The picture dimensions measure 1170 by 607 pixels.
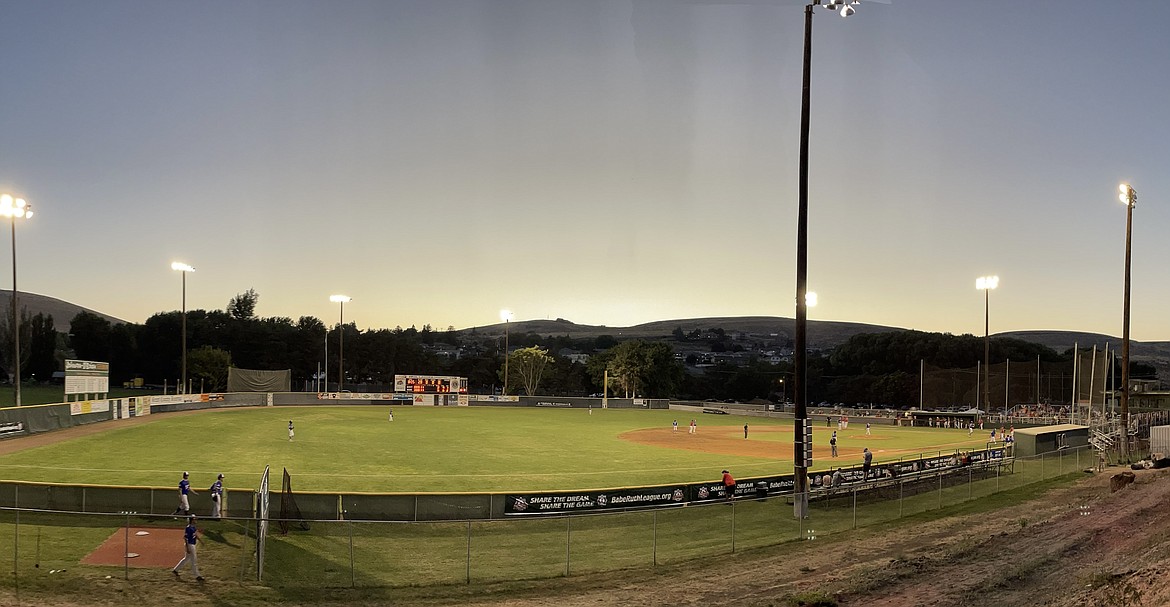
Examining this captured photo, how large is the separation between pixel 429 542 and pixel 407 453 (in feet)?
77.9

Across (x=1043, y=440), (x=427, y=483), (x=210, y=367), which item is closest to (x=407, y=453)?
(x=427, y=483)

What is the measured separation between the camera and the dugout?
4262cm

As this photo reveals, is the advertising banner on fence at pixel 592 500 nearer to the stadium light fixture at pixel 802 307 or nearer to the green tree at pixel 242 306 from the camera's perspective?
the stadium light fixture at pixel 802 307

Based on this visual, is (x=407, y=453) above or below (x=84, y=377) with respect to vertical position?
below

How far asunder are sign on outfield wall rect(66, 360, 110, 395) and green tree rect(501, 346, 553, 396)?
7585 centimetres

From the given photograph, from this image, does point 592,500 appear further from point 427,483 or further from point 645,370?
point 645,370

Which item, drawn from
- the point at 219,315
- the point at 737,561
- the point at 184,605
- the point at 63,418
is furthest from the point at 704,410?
the point at 219,315

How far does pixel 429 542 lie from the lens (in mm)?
21688

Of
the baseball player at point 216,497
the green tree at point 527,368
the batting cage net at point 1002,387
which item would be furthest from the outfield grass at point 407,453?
the green tree at point 527,368

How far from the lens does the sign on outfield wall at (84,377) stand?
50.3 m

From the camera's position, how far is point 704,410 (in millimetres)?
99500

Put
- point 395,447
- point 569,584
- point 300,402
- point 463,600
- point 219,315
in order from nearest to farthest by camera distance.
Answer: point 463,600, point 569,584, point 395,447, point 300,402, point 219,315

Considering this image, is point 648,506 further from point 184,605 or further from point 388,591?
point 184,605

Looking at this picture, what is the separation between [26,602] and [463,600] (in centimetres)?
849
